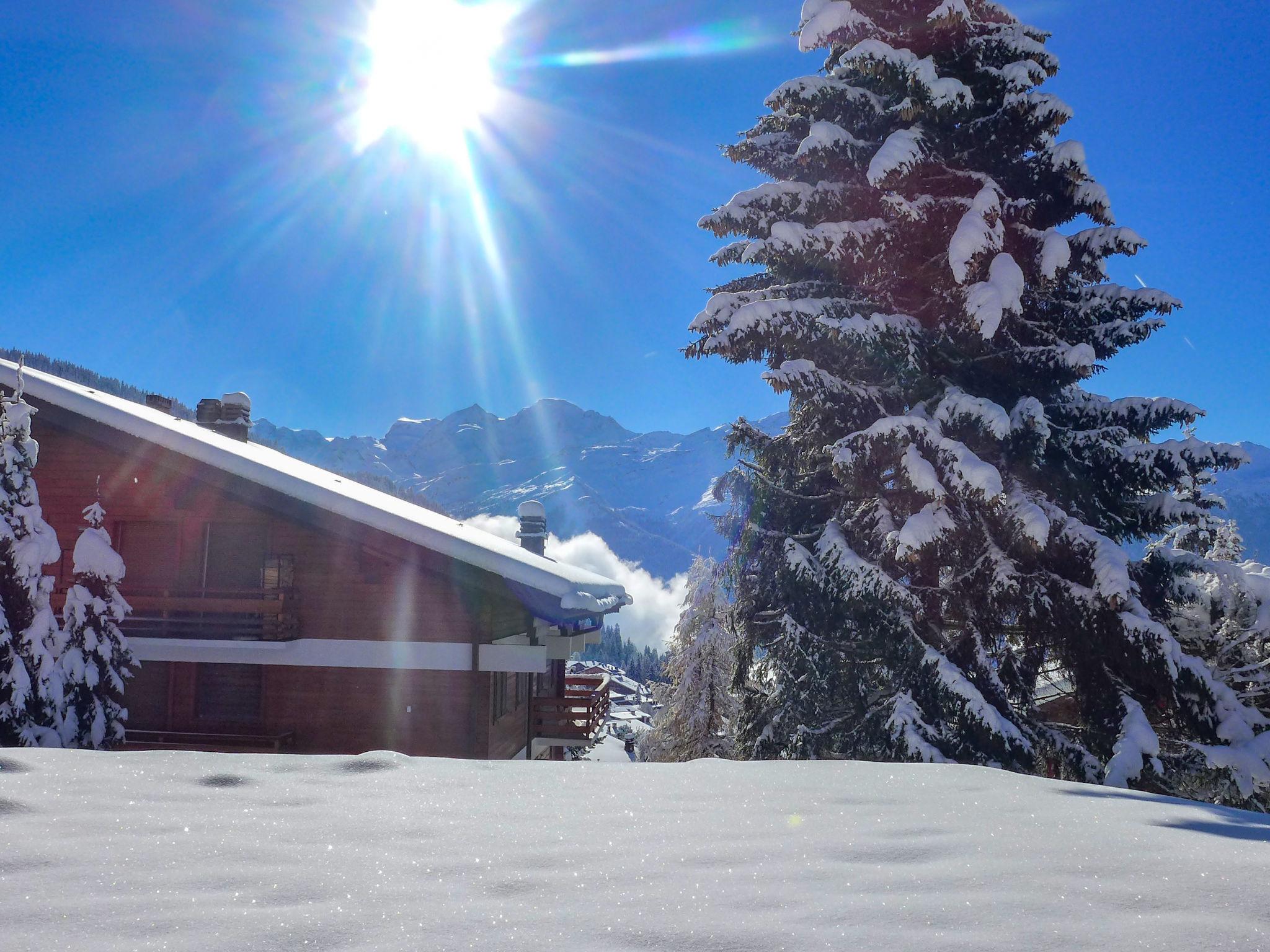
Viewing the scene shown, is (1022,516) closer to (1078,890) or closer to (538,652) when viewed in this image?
(1078,890)

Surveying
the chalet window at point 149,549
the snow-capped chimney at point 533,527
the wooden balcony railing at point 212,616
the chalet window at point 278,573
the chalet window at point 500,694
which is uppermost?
the snow-capped chimney at point 533,527

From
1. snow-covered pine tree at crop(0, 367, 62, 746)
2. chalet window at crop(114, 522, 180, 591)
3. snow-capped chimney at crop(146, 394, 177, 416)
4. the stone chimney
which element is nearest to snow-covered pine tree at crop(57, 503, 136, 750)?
snow-covered pine tree at crop(0, 367, 62, 746)

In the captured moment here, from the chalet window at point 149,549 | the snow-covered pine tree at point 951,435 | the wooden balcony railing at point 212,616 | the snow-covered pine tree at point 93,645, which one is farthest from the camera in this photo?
the chalet window at point 149,549

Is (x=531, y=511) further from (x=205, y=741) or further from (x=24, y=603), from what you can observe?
(x=24, y=603)

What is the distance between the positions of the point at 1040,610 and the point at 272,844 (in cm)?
887

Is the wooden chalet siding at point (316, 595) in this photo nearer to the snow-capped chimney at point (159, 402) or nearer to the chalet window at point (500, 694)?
the chalet window at point (500, 694)

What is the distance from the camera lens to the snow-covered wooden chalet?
41.3ft

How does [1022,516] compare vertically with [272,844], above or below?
above

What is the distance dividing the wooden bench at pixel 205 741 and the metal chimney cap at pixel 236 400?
9.70 metres

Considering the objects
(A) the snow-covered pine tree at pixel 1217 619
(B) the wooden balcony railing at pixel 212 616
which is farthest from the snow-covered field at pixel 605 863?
(B) the wooden balcony railing at pixel 212 616

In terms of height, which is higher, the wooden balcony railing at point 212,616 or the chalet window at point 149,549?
the chalet window at point 149,549

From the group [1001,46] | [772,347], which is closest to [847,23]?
[1001,46]

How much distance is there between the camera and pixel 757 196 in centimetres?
1040

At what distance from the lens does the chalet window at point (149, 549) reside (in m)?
14.1
